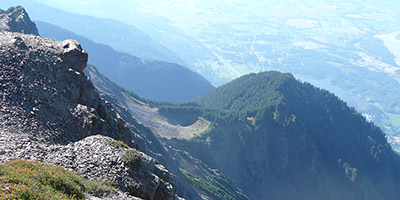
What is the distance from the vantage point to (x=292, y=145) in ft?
445

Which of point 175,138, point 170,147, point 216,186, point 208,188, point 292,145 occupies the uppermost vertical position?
point 170,147

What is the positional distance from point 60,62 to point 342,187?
13204cm

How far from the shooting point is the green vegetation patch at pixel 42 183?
15109mm

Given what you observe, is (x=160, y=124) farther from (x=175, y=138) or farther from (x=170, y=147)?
(x=170, y=147)

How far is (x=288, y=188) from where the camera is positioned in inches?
4934

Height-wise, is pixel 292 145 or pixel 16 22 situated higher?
pixel 16 22

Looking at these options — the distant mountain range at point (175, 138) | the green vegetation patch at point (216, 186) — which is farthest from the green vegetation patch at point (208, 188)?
the distant mountain range at point (175, 138)

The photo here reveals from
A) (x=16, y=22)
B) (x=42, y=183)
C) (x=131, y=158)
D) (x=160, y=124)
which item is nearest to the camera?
(x=42, y=183)

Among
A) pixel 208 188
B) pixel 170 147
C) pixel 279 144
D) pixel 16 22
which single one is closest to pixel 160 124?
pixel 170 147

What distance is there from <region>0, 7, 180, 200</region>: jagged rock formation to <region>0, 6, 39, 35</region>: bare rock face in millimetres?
53218

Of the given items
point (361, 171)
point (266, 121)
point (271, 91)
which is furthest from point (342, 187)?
point (271, 91)

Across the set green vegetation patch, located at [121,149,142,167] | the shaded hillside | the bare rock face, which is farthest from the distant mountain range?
the bare rock face

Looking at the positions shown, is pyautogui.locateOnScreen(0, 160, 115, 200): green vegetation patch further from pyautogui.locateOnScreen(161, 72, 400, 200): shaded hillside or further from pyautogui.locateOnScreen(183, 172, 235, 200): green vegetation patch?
pyautogui.locateOnScreen(161, 72, 400, 200): shaded hillside

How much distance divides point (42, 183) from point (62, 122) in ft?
33.5
